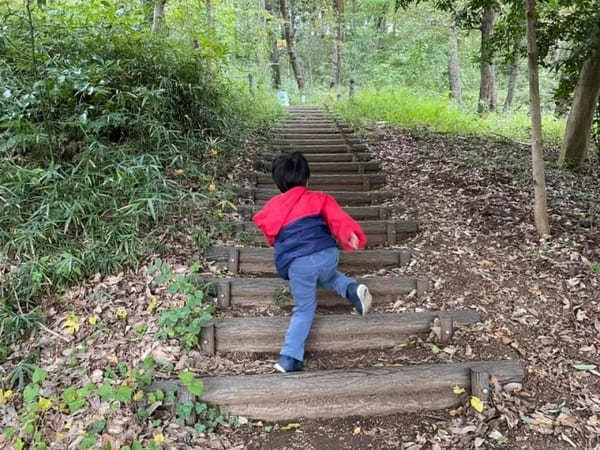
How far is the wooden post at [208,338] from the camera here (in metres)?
2.88

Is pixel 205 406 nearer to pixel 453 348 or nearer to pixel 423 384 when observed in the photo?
pixel 423 384

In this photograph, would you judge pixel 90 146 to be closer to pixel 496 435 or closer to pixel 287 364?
pixel 287 364

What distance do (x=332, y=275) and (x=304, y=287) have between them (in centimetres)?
27

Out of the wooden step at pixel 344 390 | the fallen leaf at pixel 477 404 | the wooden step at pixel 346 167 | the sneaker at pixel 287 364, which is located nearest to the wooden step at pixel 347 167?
the wooden step at pixel 346 167

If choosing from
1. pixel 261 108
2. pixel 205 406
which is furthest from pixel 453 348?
pixel 261 108

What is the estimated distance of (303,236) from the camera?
2846 millimetres

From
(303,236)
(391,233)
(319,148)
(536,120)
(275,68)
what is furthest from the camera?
(275,68)

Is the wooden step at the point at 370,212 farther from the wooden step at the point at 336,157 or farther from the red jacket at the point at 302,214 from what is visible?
the wooden step at the point at 336,157

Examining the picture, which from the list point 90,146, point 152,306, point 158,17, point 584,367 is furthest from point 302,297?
point 158,17

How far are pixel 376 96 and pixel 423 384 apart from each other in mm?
10873

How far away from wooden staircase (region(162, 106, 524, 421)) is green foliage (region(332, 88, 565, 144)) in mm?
5563

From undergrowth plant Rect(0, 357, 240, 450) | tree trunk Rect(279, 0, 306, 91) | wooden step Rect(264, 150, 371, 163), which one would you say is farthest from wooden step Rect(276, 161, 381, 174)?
tree trunk Rect(279, 0, 306, 91)

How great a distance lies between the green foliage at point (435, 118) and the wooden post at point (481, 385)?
6863 mm

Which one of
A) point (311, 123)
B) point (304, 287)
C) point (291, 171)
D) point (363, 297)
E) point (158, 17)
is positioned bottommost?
point (363, 297)
